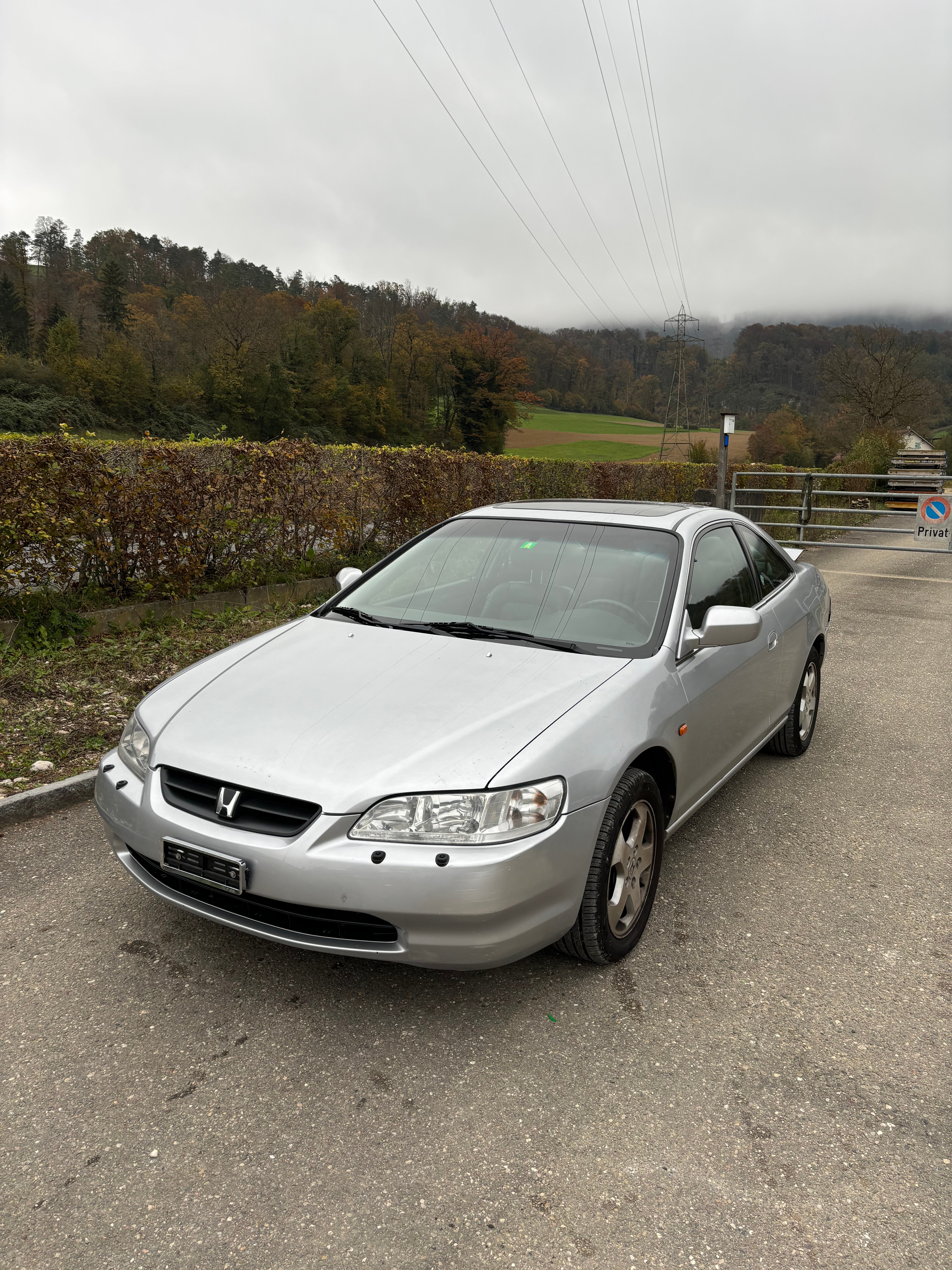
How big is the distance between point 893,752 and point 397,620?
3.48 m

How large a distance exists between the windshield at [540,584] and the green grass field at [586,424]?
261ft

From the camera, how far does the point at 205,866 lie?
2.60 meters

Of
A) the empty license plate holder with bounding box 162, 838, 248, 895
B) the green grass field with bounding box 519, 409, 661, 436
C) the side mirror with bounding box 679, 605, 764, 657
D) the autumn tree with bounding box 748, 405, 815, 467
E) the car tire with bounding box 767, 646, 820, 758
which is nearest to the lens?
the empty license plate holder with bounding box 162, 838, 248, 895

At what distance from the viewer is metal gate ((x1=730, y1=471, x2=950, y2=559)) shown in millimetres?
14586

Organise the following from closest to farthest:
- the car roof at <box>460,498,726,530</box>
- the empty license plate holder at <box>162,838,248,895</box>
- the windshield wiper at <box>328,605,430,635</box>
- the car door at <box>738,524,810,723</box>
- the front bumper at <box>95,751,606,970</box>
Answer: the front bumper at <box>95,751,606,970</box> < the empty license plate holder at <box>162,838,248,895</box> < the windshield wiper at <box>328,605,430,635</box> < the car roof at <box>460,498,726,530</box> < the car door at <box>738,524,810,723</box>

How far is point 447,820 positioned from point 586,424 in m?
97.0

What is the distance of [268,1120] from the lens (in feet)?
7.61

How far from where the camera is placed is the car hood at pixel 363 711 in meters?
2.57

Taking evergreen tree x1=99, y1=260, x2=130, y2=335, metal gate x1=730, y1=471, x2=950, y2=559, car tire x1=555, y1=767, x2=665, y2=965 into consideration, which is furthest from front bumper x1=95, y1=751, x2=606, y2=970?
evergreen tree x1=99, y1=260, x2=130, y2=335

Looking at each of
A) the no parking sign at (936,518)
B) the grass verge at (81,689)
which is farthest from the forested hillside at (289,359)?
the grass verge at (81,689)

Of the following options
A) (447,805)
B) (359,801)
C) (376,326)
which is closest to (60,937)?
(359,801)

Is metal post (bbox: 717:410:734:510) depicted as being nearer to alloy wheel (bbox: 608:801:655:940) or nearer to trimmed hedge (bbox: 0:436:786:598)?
trimmed hedge (bbox: 0:436:786:598)

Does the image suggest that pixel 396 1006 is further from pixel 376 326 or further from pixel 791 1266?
pixel 376 326

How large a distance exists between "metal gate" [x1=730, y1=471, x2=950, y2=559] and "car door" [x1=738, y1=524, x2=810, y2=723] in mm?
5325
